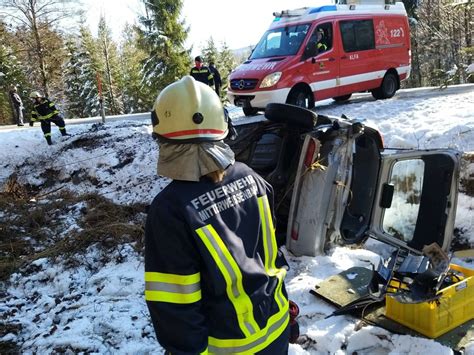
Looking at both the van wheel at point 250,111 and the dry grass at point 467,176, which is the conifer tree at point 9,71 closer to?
the van wheel at point 250,111

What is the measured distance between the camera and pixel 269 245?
5.58 ft

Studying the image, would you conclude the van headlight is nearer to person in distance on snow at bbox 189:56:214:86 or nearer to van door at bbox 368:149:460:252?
person in distance on snow at bbox 189:56:214:86

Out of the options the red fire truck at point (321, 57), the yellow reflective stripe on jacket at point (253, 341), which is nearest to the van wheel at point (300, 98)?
the red fire truck at point (321, 57)

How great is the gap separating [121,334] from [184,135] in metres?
2.55

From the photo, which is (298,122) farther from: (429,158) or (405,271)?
(405,271)

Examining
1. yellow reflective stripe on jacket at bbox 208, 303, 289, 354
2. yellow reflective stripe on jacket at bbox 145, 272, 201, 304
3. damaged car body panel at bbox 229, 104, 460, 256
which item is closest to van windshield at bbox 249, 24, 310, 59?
damaged car body panel at bbox 229, 104, 460, 256

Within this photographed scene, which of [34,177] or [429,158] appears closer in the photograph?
[429,158]

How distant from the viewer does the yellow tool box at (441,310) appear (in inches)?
118

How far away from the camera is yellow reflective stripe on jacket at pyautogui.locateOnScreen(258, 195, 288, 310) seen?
1661 mm

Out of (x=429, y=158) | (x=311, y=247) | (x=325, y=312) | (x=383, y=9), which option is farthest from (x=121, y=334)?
(x=383, y=9)

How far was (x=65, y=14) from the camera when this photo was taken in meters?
24.8

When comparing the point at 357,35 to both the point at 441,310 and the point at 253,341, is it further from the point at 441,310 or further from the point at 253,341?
the point at 253,341

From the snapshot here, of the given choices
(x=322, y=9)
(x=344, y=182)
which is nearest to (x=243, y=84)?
(x=322, y=9)

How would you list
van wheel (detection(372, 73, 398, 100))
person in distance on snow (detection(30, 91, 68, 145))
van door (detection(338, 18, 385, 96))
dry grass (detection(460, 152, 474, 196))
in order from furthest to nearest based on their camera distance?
van wheel (detection(372, 73, 398, 100)) < person in distance on snow (detection(30, 91, 68, 145)) < van door (detection(338, 18, 385, 96)) < dry grass (detection(460, 152, 474, 196))
